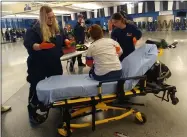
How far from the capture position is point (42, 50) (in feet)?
7.59

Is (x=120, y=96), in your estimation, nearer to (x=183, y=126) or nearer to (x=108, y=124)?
(x=108, y=124)

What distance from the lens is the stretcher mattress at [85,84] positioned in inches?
75.8

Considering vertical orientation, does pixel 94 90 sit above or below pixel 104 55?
below

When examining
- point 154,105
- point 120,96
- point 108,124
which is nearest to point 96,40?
point 120,96

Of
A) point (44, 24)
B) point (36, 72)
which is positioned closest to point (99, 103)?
point (36, 72)

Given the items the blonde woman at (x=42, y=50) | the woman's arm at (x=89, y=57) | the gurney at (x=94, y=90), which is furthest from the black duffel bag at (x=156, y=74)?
the blonde woman at (x=42, y=50)

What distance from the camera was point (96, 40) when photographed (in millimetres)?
2160

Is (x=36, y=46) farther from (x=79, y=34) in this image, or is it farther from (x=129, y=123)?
(x=79, y=34)

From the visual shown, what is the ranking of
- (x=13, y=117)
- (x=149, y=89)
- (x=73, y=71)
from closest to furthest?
(x=149, y=89) < (x=13, y=117) < (x=73, y=71)

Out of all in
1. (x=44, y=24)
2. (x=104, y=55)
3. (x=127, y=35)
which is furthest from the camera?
(x=127, y=35)

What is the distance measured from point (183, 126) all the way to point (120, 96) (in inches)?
32.1

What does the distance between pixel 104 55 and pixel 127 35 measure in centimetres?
97

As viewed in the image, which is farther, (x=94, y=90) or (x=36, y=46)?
(x=36, y=46)

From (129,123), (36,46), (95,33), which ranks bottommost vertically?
(129,123)
